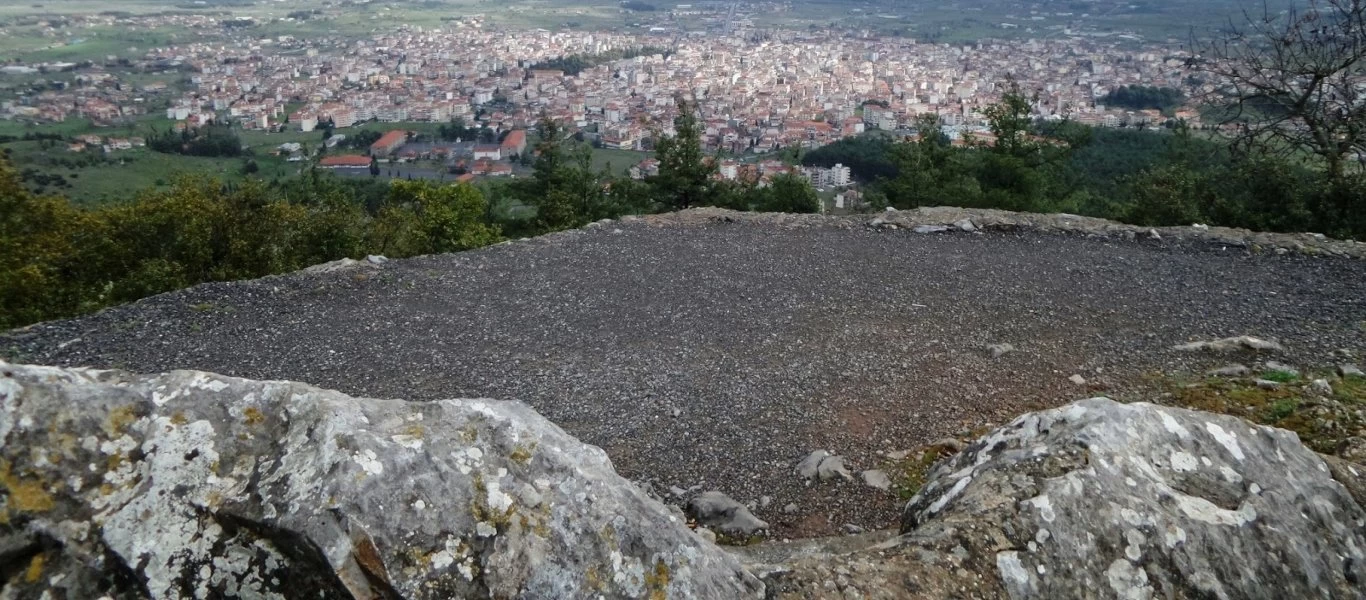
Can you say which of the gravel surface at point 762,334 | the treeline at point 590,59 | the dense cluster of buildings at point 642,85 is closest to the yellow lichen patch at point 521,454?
the gravel surface at point 762,334

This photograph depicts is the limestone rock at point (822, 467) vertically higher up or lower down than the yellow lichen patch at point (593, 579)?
lower down

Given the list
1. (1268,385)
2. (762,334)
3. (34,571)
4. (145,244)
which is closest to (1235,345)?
(1268,385)

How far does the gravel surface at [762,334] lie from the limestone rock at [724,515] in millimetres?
216

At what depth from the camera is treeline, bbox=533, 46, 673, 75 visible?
274ft

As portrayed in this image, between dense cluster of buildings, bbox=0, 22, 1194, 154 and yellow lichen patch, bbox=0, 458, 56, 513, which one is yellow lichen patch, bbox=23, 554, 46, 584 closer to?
yellow lichen patch, bbox=0, 458, 56, 513

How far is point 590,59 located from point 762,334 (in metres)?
84.0

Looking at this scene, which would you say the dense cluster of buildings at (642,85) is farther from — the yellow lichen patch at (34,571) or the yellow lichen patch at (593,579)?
the yellow lichen patch at (34,571)

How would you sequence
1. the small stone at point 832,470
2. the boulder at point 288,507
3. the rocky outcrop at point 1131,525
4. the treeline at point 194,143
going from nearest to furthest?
the boulder at point 288,507 < the rocky outcrop at point 1131,525 < the small stone at point 832,470 < the treeline at point 194,143

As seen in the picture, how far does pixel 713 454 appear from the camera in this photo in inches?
280

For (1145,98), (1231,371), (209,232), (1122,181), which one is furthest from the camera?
(1145,98)

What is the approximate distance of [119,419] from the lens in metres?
3.02

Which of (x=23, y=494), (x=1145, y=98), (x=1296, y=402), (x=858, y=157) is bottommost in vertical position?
(x=858, y=157)

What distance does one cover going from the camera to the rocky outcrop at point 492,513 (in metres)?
2.79

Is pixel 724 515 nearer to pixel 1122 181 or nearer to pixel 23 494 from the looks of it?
pixel 23 494
